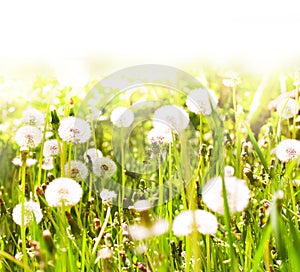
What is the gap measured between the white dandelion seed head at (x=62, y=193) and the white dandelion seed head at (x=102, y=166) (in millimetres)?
398

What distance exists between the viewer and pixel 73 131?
122cm

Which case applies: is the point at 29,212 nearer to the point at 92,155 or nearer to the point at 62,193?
the point at 62,193

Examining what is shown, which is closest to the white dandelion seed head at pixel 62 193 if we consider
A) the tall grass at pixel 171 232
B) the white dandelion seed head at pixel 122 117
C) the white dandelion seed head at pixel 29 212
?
the tall grass at pixel 171 232

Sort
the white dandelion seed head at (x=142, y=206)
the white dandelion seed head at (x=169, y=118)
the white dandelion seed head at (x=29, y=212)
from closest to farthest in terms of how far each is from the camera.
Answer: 1. the white dandelion seed head at (x=142, y=206)
2. the white dandelion seed head at (x=29, y=212)
3. the white dandelion seed head at (x=169, y=118)

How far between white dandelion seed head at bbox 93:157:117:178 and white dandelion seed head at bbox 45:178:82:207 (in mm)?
398

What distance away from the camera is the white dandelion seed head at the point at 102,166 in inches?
51.8

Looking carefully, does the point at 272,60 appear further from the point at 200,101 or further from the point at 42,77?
the point at 200,101

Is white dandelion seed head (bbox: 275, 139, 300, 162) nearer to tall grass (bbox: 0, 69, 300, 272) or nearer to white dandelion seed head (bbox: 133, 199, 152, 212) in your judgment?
tall grass (bbox: 0, 69, 300, 272)

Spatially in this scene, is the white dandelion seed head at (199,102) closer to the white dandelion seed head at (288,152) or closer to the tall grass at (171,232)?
the tall grass at (171,232)

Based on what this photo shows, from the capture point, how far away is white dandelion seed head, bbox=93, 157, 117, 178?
1.32 meters

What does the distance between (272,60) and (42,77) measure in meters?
1.56

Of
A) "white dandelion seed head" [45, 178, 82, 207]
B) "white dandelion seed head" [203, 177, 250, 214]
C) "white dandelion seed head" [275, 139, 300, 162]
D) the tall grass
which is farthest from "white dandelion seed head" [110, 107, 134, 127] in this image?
"white dandelion seed head" [203, 177, 250, 214]

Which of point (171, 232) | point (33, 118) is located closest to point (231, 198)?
point (171, 232)

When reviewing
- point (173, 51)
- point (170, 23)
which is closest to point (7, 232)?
point (170, 23)
